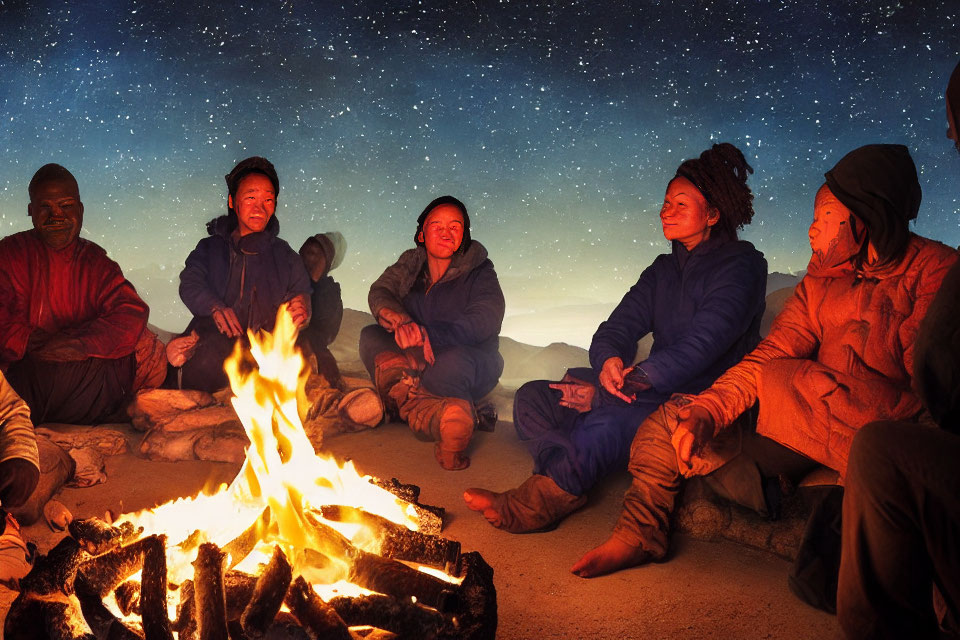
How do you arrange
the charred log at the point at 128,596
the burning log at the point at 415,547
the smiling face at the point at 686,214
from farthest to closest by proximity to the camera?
the smiling face at the point at 686,214 → the burning log at the point at 415,547 → the charred log at the point at 128,596

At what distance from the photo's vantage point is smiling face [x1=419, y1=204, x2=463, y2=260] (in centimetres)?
597

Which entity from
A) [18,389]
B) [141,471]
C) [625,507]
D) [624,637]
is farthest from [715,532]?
[18,389]

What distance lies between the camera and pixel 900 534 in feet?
7.45

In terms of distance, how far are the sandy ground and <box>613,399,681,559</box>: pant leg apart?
0.17m

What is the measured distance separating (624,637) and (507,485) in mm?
2032

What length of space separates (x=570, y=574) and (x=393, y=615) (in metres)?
1.53

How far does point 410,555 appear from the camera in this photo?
2715mm

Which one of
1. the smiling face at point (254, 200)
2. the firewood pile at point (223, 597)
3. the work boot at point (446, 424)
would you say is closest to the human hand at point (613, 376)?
the work boot at point (446, 424)

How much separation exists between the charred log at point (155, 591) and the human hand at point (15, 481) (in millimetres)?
1204

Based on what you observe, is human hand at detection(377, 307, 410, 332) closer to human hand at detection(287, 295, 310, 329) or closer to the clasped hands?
the clasped hands

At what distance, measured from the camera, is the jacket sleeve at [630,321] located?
4863 mm

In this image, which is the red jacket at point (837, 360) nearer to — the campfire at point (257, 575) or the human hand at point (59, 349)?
the campfire at point (257, 575)

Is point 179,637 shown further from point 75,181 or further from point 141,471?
point 75,181

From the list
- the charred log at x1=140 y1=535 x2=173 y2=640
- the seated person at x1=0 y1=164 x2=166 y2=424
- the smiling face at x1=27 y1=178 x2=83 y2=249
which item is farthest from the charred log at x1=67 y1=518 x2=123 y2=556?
the smiling face at x1=27 y1=178 x2=83 y2=249
